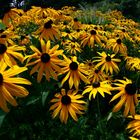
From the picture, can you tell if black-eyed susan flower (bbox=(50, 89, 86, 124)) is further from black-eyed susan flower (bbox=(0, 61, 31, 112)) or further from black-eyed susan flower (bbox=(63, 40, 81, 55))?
black-eyed susan flower (bbox=(63, 40, 81, 55))

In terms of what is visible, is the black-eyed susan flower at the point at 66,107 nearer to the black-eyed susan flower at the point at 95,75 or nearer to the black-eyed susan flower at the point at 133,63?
the black-eyed susan flower at the point at 95,75

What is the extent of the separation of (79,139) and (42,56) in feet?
2.31

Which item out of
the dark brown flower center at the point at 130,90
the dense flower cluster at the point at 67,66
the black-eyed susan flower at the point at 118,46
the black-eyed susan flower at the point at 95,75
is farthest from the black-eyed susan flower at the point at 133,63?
the dark brown flower center at the point at 130,90

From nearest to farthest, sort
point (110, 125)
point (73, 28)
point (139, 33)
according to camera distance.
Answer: point (110, 125) → point (73, 28) → point (139, 33)

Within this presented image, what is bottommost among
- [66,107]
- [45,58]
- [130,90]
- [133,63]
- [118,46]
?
[133,63]

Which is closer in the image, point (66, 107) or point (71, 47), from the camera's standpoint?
point (66, 107)

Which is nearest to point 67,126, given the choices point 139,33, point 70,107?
point 70,107

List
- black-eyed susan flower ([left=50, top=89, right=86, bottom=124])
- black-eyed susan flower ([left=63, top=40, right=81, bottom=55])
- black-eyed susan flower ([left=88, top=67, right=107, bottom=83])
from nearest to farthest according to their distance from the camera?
black-eyed susan flower ([left=50, top=89, right=86, bottom=124])
black-eyed susan flower ([left=88, top=67, right=107, bottom=83])
black-eyed susan flower ([left=63, top=40, right=81, bottom=55])

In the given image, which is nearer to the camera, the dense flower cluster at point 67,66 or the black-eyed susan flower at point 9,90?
the black-eyed susan flower at point 9,90

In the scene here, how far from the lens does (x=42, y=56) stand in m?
3.23

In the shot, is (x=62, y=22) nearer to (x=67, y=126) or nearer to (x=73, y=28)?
(x=73, y=28)

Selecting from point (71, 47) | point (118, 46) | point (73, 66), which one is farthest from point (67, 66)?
point (118, 46)

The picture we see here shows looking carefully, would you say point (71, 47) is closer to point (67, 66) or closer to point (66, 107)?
point (67, 66)

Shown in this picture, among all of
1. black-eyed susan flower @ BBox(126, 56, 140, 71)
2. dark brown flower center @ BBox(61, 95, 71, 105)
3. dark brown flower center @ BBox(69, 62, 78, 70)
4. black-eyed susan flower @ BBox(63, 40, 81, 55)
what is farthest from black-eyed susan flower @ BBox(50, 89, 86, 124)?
black-eyed susan flower @ BBox(63, 40, 81, 55)
